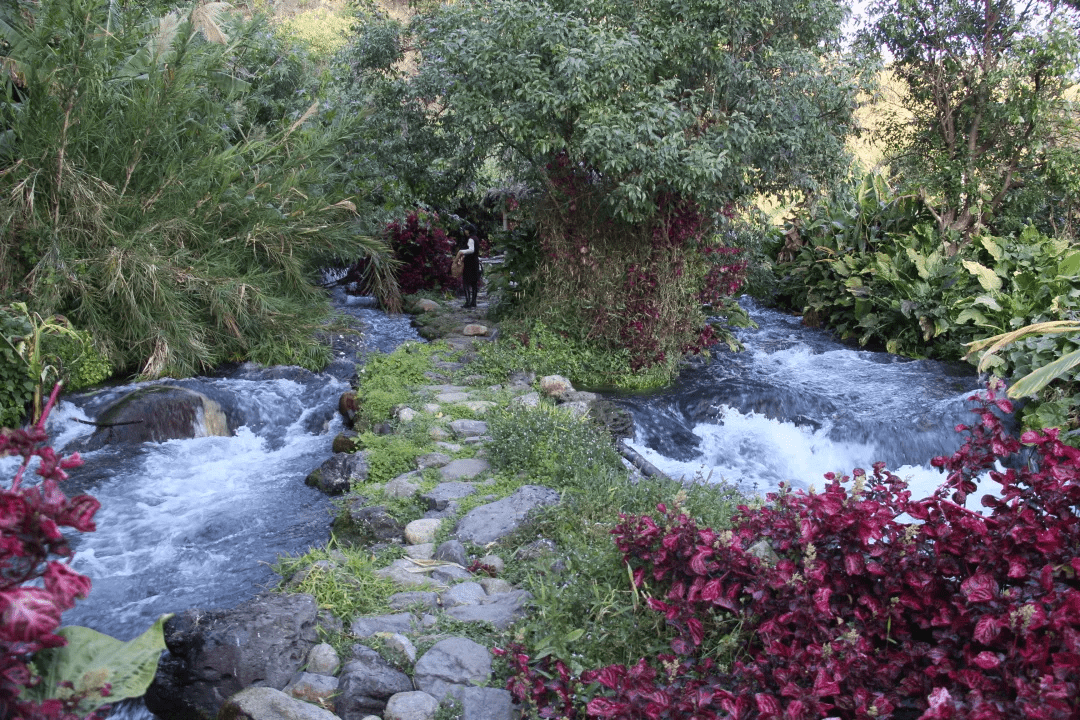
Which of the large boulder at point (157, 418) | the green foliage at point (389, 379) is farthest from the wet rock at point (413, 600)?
the large boulder at point (157, 418)

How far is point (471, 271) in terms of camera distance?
39.3 ft

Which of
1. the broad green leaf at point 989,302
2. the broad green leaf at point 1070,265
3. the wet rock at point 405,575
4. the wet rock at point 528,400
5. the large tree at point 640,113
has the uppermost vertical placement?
the large tree at point 640,113

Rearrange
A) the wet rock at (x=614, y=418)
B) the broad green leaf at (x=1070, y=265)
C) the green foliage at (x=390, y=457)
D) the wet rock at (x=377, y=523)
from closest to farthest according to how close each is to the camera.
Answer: the wet rock at (x=377, y=523) → the green foliage at (x=390, y=457) → the wet rock at (x=614, y=418) → the broad green leaf at (x=1070, y=265)

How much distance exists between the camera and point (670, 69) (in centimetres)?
796

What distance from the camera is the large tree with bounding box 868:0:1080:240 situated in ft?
29.9

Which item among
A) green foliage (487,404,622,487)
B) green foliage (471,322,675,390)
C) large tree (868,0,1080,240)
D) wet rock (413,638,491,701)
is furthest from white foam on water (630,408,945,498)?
large tree (868,0,1080,240)

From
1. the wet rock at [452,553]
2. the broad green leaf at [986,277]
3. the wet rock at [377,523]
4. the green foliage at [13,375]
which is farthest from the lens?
the broad green leaf at [986,277]

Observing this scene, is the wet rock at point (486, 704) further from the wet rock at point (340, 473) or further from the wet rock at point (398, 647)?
the wet rock at point (340, 473)

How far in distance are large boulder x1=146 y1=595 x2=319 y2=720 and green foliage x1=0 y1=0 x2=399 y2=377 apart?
4.60 metres

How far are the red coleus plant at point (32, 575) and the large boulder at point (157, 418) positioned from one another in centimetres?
510

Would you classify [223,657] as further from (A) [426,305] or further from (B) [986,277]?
(A) [426,305]

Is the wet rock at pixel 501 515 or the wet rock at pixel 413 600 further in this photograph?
the wet rock at pixel 501 515

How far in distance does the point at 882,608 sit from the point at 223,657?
8.32 feet

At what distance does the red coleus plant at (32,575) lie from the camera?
1.60 meters
